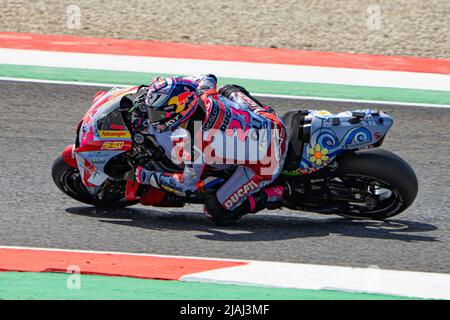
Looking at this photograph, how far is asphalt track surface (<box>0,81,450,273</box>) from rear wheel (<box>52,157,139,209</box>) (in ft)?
0.29

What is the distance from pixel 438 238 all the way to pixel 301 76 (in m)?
5.41

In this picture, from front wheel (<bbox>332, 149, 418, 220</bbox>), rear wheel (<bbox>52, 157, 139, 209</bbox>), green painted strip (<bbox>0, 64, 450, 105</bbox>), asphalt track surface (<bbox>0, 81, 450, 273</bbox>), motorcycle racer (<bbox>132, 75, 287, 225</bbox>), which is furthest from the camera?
green painted strip (<bbox>0, 64, 450, 105</bbox>)

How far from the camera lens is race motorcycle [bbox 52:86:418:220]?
29.4 ft

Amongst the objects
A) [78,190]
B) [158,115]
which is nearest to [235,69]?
[78,190]

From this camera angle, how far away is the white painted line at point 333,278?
785 cm

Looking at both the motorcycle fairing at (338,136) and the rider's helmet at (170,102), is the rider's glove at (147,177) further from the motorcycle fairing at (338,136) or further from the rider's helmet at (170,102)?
the motorcycle fairing at (338,136)

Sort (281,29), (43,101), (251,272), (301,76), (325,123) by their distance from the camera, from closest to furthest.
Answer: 1. (251,272)
2. (325,123)
3. (43,101)
4. (301,76)
5. (281,29)

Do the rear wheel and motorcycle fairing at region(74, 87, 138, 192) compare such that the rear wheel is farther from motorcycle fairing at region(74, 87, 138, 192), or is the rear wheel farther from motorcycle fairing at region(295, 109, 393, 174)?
motorcycle fairing at region(295, 109, 393, 174)

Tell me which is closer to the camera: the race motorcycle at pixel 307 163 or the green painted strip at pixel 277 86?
the race motorcycle at pixel 307 163

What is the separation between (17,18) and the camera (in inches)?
652

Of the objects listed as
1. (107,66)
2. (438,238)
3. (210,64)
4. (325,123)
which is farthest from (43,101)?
(438,238)

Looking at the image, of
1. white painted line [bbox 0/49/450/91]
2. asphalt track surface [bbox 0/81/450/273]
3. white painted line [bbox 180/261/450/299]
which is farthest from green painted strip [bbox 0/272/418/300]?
white painted line [bbox 0/49/450/91]

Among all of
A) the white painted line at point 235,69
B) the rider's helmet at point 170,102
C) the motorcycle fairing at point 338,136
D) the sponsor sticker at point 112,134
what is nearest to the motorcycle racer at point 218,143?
the rider's helmet at point 170,102
